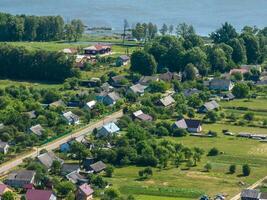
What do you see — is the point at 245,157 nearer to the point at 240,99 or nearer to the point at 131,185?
the point at 131,185

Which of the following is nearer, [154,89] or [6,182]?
[6,182]

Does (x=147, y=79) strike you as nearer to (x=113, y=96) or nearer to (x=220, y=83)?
(x=220, y=83)

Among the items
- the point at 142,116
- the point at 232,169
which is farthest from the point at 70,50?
the point at 232,169

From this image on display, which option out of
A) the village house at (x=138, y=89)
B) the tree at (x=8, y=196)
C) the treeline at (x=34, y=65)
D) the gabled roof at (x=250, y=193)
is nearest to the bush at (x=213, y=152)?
the gabled roof at (x=250, y=193)

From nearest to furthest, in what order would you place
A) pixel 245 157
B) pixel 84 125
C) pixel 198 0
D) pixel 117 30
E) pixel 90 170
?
1. pixel 90 170
2. pixel 245 157
3. pixel 84 125
4. pixel 117 30
5. pixel 198 0

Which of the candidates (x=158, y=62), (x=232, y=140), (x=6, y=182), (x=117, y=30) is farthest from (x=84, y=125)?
(x=117, y=30)

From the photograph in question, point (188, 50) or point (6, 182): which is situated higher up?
point (188, 50)

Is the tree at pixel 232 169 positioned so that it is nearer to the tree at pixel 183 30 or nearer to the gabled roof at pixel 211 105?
the gabled roof at pixel 211 105
